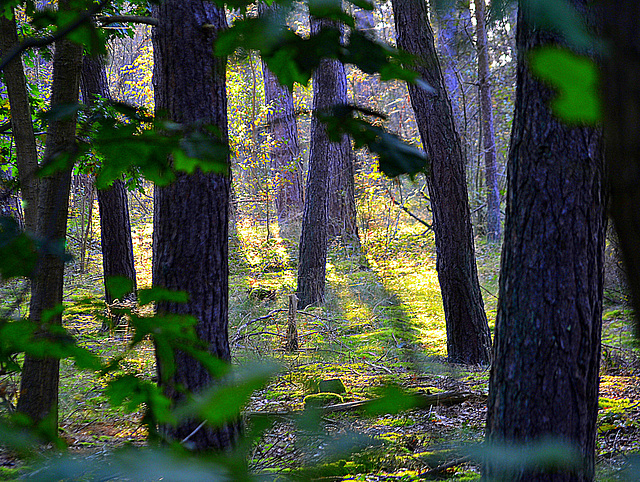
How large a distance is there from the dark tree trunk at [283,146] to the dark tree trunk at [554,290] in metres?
9.91

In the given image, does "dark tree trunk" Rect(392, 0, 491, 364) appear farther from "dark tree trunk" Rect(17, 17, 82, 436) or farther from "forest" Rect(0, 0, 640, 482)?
"dark tree trunk" Rect(17, 17, 82, 436)

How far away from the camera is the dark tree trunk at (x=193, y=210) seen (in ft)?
9.82

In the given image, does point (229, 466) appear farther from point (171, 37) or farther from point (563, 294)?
point (171, 37)

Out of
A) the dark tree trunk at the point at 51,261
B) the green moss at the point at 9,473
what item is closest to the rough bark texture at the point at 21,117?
the dark tree trunk at the point at 51,261

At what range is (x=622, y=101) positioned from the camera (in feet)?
1.01

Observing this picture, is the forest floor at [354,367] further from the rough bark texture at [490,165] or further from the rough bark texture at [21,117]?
the rough bark texture at [21,117]

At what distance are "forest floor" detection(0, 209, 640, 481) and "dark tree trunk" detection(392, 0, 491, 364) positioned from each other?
412 millimetres

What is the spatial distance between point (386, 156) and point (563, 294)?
6.31 ft

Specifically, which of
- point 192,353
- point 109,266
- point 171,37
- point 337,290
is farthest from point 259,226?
point 192,353

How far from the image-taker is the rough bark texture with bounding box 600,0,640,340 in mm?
307

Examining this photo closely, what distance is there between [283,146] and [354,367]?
804 cm

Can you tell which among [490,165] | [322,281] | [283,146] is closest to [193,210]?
[322,281]

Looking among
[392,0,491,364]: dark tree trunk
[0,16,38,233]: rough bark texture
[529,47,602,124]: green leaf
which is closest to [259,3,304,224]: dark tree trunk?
[392,0,491,364]: dark tree trunk

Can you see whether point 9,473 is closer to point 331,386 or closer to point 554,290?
point 331,386
